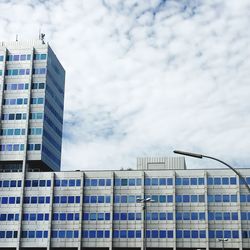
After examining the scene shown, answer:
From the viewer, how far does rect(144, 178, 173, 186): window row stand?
97000 millimetres

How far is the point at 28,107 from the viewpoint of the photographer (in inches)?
4045

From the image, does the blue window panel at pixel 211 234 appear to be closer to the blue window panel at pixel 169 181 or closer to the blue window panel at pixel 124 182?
the blue window panel at pixel 169 181

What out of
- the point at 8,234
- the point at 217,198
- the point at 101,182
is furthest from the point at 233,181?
the point at 8,234

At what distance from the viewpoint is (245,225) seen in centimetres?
9275

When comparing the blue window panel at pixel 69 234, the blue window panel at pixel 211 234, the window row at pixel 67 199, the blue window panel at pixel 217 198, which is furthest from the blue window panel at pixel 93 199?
the blue window panel at pixel 217 198

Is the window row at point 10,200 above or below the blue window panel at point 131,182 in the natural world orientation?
below

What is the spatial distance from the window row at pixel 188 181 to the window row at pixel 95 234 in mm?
16730

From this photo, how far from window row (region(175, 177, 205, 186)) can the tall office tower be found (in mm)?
27773

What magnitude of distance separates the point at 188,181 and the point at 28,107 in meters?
36.3

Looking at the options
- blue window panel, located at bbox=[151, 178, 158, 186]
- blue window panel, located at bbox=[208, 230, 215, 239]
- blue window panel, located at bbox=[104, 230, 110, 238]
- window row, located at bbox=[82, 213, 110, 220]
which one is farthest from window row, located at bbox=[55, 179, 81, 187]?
blue window panel, located at bbox=[208, 230, 215, 239]

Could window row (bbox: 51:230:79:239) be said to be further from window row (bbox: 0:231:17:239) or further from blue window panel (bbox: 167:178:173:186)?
blue window panel (bbox: 167:178:173:186)

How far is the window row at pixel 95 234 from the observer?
9544 cm

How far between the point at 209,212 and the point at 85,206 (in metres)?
24.2

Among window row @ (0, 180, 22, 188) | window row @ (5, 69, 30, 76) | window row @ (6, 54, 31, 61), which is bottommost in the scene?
window row @ (0, 180, 22, 188)
